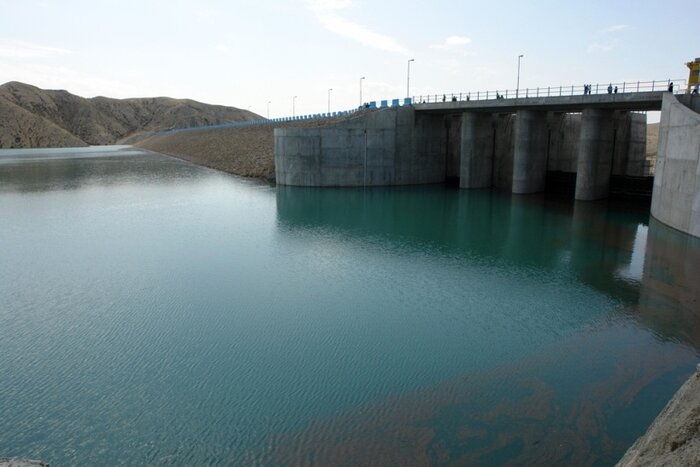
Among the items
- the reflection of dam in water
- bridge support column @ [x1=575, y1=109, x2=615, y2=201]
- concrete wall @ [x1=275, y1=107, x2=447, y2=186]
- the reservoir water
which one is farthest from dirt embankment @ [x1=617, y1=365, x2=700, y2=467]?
concrete wall @ [x1=275, y1=107, x2=447, y2=186]

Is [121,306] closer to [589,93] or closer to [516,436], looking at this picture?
[516,436]

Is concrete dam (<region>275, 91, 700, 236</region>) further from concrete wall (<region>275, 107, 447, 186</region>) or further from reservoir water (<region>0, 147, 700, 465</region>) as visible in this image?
reservoir water (<region>0, 147, 700, 465</region>)

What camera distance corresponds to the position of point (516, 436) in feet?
35.1

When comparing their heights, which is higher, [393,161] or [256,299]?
[393,161]

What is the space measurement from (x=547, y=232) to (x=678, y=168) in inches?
300

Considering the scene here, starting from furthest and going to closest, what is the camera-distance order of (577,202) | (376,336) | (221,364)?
(577,202) → (376,336) → (221,364)

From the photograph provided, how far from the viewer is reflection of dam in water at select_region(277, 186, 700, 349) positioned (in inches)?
778

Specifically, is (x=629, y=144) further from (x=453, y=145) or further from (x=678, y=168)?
(x=678, y=168)

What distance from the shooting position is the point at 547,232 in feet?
104

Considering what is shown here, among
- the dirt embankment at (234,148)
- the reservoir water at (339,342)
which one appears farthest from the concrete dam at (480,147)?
the reservoir water at (339,342)

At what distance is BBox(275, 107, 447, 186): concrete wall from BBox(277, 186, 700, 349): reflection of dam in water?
1.78m

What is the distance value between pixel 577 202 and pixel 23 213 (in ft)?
137

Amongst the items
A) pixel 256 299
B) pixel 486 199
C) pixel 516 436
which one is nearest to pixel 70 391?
pixel 256 299

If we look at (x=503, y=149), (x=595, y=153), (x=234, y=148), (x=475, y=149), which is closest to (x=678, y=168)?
(x=595, y=153)
